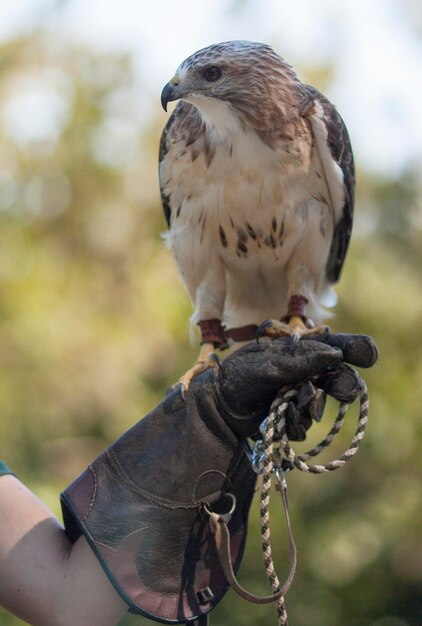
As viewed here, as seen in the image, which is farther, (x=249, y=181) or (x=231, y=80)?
(x=231, y=80)

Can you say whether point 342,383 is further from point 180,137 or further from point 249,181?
point 180,137

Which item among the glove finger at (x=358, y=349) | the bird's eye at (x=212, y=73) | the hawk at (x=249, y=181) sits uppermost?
the bird's eye at (x=212, y=73)

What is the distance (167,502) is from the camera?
3.04 m

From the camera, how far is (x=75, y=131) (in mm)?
10852

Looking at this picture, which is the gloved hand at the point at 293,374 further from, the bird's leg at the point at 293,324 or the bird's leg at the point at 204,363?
the bird's leg at the point at 293,324

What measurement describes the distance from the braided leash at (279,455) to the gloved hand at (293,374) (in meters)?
0.05

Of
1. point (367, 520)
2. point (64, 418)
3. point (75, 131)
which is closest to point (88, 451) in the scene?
point (64, 418)

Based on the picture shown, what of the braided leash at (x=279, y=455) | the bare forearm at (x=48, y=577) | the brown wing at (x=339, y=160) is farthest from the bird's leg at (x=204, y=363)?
the brown wing at (x=339, y=160)

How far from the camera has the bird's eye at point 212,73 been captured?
13.0ft

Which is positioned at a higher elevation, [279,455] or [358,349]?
[358,349]

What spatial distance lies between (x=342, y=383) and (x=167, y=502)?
0.65m

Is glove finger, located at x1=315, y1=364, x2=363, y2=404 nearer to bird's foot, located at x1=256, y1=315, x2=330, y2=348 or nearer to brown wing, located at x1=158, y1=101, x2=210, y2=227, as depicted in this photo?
bird's foot, located at x1=256, y1=315, x2=330, y2=348

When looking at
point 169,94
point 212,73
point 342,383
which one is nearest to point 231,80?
point 212,73

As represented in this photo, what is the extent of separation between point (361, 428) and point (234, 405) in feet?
1.49
